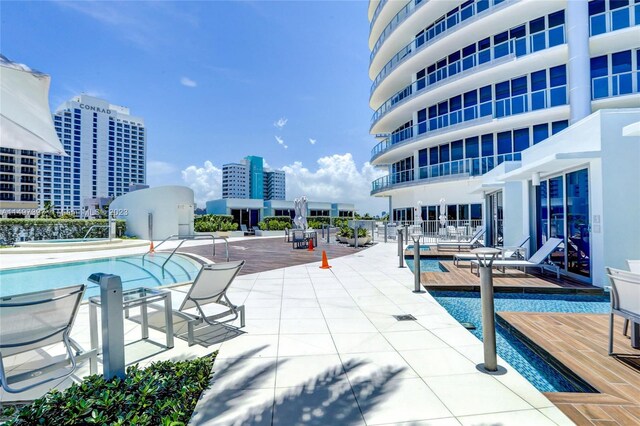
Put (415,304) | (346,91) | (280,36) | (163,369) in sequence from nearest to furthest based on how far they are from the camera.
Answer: (163,369)
(415,304)
(280,36)
(346,91)

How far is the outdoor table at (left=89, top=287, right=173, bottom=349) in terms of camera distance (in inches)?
138

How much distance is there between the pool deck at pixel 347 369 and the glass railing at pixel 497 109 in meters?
18.5

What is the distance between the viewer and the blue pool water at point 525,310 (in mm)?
3330

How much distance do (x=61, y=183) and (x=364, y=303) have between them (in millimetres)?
137501

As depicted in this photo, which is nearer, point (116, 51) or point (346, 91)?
point (116, 51)

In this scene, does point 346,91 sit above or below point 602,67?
above

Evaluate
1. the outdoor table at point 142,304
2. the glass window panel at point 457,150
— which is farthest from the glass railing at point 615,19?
the outdoor table at point 142,304

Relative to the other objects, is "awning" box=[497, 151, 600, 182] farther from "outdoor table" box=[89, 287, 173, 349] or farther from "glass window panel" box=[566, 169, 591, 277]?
"outdoor table" box=[89, 287, 173, 349]

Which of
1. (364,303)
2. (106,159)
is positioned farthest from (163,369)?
(106,159)

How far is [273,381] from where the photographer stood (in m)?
2.98

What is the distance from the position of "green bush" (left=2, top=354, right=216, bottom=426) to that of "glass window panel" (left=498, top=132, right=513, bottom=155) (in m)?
22.5

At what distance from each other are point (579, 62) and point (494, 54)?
480 cm

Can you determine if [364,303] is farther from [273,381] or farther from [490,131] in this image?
[490,131]

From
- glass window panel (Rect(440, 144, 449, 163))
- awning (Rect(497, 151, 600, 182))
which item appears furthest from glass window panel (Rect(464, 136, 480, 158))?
awning (Rect(497, 151, 600, 182))
